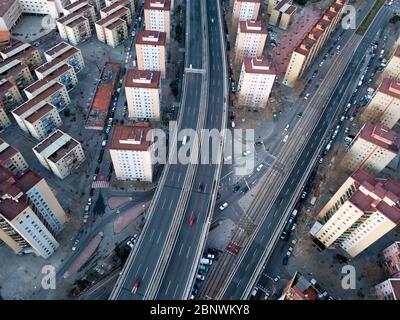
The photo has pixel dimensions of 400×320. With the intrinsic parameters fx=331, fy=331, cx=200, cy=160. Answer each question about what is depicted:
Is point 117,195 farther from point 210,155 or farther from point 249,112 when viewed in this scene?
point 249,112

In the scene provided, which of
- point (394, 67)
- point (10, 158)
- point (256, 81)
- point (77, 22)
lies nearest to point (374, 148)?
point (256, 81)

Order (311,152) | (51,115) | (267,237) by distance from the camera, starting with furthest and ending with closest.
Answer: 1. (311,152)
2. (51,115)
3. (267,237)

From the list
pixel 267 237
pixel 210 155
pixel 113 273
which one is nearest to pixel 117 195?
pixel 113 273

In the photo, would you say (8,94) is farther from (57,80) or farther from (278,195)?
(278,195)

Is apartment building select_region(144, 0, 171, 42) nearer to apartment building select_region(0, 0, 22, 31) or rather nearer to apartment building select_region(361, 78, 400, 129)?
apartment building select_region(0, 0, 22, 31)

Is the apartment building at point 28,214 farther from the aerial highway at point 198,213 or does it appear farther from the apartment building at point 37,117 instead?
the aerial highway at point 198,213
